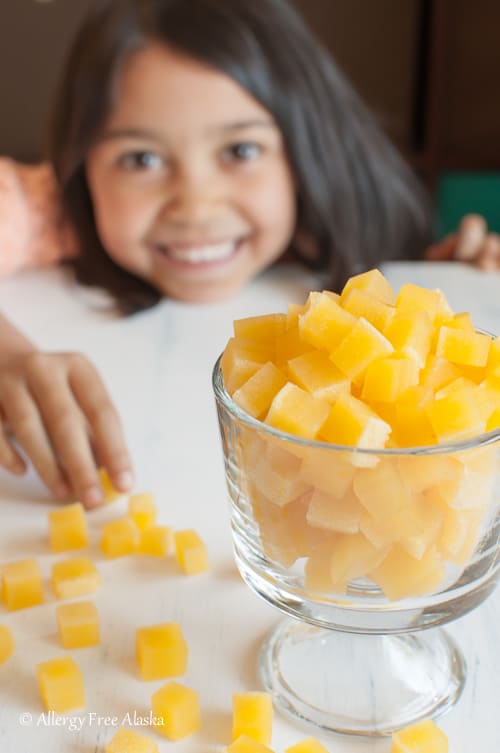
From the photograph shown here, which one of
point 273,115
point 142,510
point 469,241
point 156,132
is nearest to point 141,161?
point 156,132

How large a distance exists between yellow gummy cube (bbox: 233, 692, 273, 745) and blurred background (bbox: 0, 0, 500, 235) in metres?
2.31

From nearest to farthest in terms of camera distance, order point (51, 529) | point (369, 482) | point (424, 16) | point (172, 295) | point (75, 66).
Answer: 1. point (369, 482)
2. point (51, 529)
3. point (172, 295)
4. point (75, 66)
5. point (424, 16)

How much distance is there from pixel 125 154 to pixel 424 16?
1.74m

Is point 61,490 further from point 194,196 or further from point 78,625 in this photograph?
point 194,196

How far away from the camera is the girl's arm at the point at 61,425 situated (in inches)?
31.5

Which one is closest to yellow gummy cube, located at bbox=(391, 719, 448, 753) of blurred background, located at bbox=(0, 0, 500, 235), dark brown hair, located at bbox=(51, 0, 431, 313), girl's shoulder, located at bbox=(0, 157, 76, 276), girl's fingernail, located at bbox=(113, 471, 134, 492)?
girl's fingernail, located at bbox=(113, 471, 134, 492)

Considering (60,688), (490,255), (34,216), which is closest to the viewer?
(60,688)

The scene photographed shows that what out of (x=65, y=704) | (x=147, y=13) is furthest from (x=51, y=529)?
(x=147, y=13)

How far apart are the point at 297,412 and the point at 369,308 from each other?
0.09 metres

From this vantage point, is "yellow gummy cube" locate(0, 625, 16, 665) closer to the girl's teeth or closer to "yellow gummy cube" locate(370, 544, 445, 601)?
"yellow gummy cube" locate(370, 544, 445, 601)

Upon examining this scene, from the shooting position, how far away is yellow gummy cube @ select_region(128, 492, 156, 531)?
75cm

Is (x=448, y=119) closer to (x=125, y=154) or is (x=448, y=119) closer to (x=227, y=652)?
(x=125, y=154)

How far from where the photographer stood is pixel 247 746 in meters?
0.52

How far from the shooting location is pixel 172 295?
1351 mm
